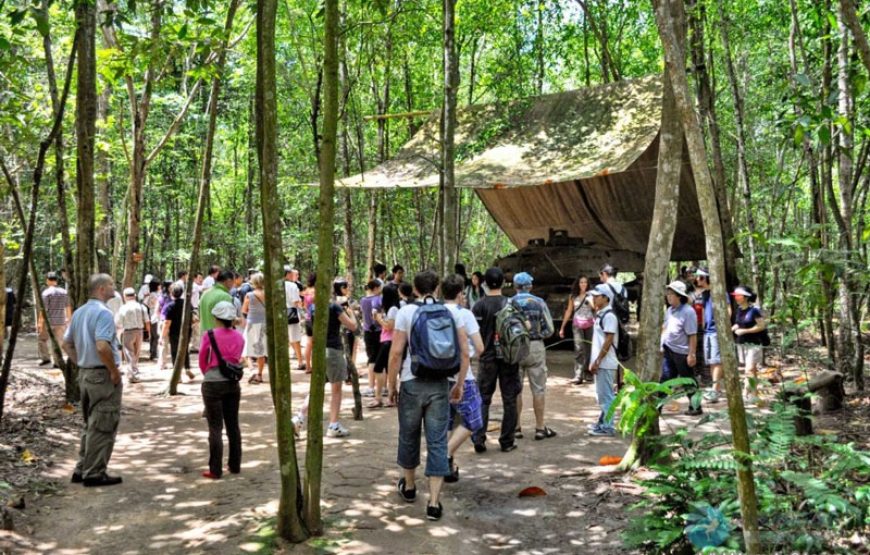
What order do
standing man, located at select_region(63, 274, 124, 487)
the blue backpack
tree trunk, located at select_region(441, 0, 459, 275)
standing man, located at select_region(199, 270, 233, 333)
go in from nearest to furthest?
the blue backpack → standing man, located at select_region(63, 274, 124, 487) → standing man, located at select_region(199, 270, 233, 333) → tree trunk, located at select_region(441, 0, 459, 275)

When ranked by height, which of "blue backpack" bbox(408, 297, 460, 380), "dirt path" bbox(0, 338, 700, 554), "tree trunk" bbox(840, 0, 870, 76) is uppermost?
"tree trunk" bbox(840, 0, 870, 76)

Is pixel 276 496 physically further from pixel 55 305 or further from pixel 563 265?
pixel 563 265

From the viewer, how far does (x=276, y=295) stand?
4156 mm

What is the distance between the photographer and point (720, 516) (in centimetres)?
369

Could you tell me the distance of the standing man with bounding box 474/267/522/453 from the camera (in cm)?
629

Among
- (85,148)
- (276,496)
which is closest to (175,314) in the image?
(85,148)

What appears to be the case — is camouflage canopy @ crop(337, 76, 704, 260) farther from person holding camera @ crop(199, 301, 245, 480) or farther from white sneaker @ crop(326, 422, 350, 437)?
person holding camera @ crop(199, 301, 245, 480)

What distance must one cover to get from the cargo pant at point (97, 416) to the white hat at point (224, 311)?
0.95m

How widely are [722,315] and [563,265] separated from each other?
10.4m

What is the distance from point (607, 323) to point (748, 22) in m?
11.3

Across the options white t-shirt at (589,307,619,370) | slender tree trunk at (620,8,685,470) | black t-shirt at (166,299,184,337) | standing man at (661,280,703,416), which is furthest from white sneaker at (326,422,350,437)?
black t-shirt at (166,299,184,337)

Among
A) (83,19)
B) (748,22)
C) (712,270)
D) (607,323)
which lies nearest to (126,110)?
(83,19)

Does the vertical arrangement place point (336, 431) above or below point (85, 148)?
below

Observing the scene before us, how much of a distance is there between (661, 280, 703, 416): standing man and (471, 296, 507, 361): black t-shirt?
2331 mm
